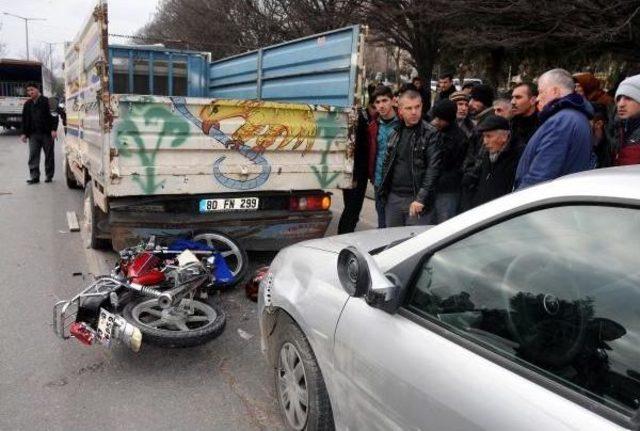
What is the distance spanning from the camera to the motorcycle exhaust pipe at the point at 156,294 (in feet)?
10.7

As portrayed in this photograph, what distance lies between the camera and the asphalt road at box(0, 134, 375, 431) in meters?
2.70

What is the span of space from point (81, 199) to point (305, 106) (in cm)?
512

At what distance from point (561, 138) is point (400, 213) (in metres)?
1.63

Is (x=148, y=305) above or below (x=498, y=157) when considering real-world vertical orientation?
below

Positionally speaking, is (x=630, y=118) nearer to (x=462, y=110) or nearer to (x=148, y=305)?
(x=462, y=110)

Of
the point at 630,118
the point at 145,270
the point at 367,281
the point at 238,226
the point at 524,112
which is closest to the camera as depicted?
the point at 367,281

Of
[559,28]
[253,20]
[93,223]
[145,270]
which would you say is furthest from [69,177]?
[253,20]

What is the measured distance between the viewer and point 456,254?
5.69 ft

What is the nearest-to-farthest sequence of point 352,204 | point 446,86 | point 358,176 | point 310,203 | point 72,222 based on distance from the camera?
point 310,203
point 358,176
point 352,204
point 72,222
point 446,86

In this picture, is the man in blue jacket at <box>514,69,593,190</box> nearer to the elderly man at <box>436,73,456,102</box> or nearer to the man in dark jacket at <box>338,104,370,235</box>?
the man in dark jacket at <box>338,104,370,235</box>

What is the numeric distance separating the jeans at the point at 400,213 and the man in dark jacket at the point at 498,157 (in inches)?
22.3

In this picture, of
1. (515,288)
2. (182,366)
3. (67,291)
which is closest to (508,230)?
(515,288)

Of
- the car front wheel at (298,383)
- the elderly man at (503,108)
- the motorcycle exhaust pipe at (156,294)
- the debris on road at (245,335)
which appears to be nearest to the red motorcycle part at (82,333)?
the motorcycle exhaust pipe at (156,294)

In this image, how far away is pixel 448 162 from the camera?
436cm
